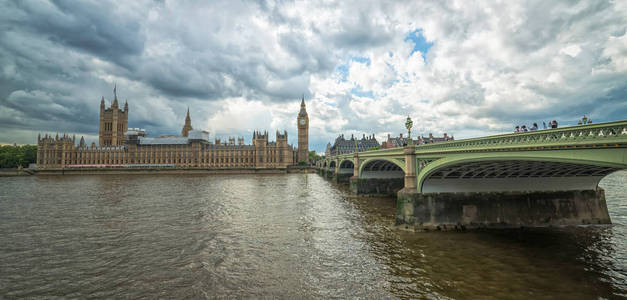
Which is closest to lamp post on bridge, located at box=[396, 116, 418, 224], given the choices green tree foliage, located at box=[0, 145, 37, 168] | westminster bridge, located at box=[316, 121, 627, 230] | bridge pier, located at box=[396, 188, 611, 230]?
westminster bridge, located at box=[316, 121, 627, 230]

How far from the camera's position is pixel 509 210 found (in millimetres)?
15695

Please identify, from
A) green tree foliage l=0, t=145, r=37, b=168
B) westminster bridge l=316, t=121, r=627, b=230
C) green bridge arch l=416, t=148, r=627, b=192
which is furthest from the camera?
green tree foliage l=0, t=145, r=37, b=168

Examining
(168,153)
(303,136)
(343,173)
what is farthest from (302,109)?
(343,173)

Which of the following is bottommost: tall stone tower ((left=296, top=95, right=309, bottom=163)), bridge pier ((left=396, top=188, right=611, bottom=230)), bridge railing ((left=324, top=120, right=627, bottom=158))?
bridge pier ((left=396, top=188, right=611, bottom=230))

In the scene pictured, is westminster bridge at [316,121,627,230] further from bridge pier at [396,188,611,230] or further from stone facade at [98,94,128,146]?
stone facade at [98,94,128,146]

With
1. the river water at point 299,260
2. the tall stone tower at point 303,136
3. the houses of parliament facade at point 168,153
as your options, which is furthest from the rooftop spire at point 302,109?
the river water at point 299,260

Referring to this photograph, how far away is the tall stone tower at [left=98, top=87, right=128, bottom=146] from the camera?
129m

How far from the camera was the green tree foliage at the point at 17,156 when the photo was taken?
319 ft

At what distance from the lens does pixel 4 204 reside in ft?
87.7

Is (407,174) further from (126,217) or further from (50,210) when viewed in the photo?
(50,210)

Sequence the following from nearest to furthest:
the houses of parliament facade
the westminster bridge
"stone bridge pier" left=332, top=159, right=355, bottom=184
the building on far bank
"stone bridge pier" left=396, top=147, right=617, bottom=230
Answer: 1. the westminster bridge
2. "stone bridge pier" left=396, top=147, right=617, bottom=230
3. "stone bridge pier" left=332, top=159, right=355, bottom=184
4. the houses of parliament facade
5. the building on far bank

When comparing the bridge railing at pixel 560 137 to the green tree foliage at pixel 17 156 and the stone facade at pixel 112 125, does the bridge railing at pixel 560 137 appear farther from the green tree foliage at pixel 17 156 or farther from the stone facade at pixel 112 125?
the stone facade at pixel 112 125

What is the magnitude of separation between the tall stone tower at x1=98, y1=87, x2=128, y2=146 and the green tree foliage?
23547mm

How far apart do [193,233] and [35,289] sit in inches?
284
